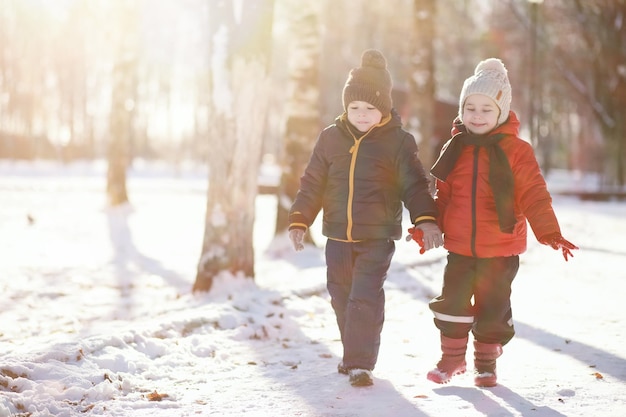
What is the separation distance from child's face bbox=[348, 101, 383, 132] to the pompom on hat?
1.70 ft

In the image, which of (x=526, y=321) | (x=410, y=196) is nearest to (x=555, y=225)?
(x=410, y=196)

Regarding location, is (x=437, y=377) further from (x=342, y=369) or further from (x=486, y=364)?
(x=342, y=369)

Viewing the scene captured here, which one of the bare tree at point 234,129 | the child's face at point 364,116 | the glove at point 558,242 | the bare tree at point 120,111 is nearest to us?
the glove at point 558,242

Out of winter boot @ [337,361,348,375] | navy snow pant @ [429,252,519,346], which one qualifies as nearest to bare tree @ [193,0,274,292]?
winter boot @ [337,361,348,375]

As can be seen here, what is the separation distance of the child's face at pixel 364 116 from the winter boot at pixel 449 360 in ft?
4.27

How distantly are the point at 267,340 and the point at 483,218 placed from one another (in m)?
2.21

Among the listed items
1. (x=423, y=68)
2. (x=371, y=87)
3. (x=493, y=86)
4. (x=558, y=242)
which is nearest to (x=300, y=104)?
(x=423, y=68)

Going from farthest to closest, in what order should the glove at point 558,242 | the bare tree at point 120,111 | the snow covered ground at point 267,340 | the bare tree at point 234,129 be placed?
the bare tree at point 120,111 < the bare tree at point 234,129 < the snow covered ground at point 267,340 < the glove at point 558,242

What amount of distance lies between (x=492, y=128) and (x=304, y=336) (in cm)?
236

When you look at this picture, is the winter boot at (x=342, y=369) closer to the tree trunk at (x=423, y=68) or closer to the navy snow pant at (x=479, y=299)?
the navy snow pant at (x=479, y=299)

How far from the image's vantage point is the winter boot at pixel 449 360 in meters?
4.04

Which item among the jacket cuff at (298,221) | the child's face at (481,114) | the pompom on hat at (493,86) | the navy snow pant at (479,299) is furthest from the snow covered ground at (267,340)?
the pompom on hat at (493,86)

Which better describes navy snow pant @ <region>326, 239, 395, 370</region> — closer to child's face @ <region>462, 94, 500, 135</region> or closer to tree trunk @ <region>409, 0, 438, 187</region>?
child's face @ <region>462, 94, 500, 135</region>

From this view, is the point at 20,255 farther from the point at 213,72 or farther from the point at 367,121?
the point at 367,121
